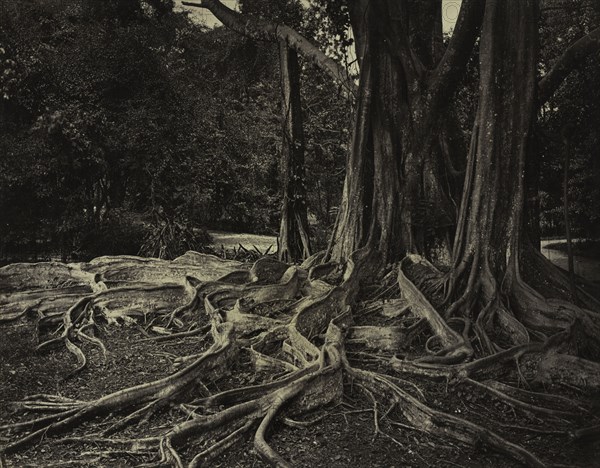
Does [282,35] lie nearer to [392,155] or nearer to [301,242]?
[392,155]

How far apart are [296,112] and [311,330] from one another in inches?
178

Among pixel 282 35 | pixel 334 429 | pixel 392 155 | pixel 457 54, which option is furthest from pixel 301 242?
pixel 334 429

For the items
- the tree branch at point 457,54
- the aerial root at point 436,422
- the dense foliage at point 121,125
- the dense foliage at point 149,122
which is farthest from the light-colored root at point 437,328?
the dense foliage at point 121,125

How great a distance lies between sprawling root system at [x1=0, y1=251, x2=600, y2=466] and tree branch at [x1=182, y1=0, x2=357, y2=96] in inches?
90.8

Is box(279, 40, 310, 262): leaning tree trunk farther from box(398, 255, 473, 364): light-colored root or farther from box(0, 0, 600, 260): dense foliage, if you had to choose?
box(398, 255, 473, 364): light-colored root

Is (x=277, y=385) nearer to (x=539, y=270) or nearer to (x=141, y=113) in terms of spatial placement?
(x=539, y=270)

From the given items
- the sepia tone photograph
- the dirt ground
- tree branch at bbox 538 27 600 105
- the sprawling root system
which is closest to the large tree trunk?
the sepia tone photograph

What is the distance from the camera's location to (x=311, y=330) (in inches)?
203

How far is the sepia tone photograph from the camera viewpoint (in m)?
3.64

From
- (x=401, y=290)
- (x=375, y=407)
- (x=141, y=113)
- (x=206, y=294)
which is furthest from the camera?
(x=141, y=113)

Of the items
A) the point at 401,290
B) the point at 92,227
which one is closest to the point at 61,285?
the point at 92,227

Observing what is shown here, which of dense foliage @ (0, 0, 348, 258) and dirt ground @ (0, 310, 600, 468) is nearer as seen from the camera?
dirt ground @ (0, 310, 600, 468)

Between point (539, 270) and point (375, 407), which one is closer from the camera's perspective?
point (375, 407)

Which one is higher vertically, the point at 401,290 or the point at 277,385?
the point at 401,290
